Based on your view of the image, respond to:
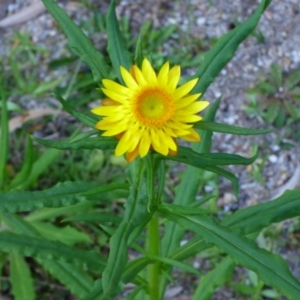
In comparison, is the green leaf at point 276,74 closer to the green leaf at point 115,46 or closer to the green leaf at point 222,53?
the green leaf at point 222,53

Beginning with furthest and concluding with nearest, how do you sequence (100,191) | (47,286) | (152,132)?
(47,286) → (100,191) → (152,132)

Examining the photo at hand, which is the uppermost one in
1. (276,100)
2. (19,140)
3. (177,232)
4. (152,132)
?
(276,100)

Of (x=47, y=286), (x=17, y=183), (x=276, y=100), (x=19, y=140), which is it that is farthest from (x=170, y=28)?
(x=47, y=286)

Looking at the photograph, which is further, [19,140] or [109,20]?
[19,140]

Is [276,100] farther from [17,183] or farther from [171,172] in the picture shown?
[17,183]

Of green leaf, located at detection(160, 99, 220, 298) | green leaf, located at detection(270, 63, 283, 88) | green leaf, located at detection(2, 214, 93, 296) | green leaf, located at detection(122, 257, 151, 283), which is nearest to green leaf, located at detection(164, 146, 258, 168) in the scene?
green leaf, located at detection(122, 257, 151, 283)

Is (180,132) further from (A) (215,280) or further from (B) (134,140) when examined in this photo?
(A) (215,280)

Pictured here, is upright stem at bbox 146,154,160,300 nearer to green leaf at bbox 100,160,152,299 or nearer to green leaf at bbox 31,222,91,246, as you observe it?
green leaf at bbox 100,160,152,299

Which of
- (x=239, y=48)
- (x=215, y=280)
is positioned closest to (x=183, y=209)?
(x=215, y=280)
